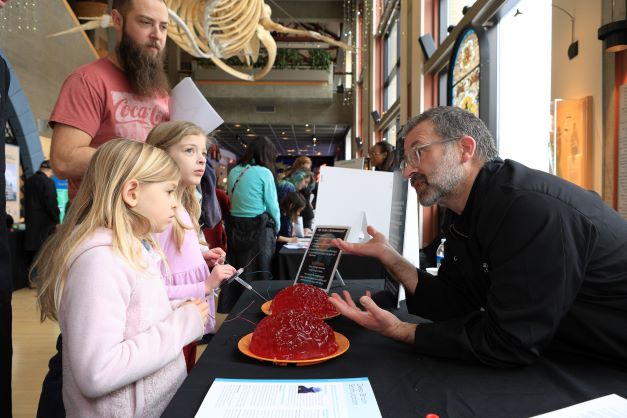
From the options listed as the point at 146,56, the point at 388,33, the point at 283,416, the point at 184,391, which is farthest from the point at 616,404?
the point at 388,33

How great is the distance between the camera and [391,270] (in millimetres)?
1730

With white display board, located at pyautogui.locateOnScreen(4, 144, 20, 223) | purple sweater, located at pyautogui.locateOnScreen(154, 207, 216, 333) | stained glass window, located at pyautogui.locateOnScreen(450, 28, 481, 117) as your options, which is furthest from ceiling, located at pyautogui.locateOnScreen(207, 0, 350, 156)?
purple sweater, located at pyautogui.locateOnScreen(154, 207, 216, 333)

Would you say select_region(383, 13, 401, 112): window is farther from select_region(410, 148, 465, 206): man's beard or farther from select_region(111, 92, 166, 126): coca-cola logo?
select_region(410, 148, 465, 206): man's beard

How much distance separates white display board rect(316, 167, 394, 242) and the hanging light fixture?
110 cm

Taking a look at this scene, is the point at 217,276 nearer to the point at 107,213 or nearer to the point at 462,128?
the point at 107,213

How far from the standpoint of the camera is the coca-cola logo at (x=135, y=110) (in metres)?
1.82

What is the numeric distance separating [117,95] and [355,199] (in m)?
1.11

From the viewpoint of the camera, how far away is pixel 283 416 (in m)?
0.82

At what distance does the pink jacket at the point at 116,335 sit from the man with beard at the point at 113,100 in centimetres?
59

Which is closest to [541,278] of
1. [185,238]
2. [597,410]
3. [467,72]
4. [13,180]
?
[597,410]

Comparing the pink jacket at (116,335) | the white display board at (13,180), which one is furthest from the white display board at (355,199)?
the white display board at (13,180)

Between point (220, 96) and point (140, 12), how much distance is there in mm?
14288

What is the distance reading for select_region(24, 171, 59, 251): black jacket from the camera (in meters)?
6.43

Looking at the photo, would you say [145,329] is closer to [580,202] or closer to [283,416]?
[283,416]
